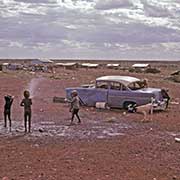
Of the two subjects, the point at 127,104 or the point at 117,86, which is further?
the point at 117,86

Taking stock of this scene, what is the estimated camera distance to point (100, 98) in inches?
835

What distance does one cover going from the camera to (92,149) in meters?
12.0

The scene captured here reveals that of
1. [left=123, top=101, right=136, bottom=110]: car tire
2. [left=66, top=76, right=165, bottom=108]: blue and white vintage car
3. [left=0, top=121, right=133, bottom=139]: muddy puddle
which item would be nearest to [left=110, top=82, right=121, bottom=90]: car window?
[left=66, top=76, right=165, bottom=108]: blue and white vintage car

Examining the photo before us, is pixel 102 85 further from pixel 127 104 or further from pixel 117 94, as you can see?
pixel 127 104

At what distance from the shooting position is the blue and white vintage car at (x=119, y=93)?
20.2m

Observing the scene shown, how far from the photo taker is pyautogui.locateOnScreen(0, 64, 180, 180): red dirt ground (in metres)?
9.72

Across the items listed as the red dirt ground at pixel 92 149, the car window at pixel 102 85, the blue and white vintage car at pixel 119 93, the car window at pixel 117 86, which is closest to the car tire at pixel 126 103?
the blue and white vintage car at pixel 119 93

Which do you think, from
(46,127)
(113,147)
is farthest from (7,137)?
(113,147)

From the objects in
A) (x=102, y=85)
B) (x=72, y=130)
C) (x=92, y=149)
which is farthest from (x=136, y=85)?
(x=92, y=149)

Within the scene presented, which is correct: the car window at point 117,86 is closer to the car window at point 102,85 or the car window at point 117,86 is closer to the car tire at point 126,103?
the car window at point 102,85

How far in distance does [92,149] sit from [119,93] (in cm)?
879

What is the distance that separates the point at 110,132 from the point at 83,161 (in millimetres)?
4236

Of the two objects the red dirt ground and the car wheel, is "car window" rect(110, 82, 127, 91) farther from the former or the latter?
the red dirt ground

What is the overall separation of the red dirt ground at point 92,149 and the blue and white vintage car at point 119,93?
1775mm
